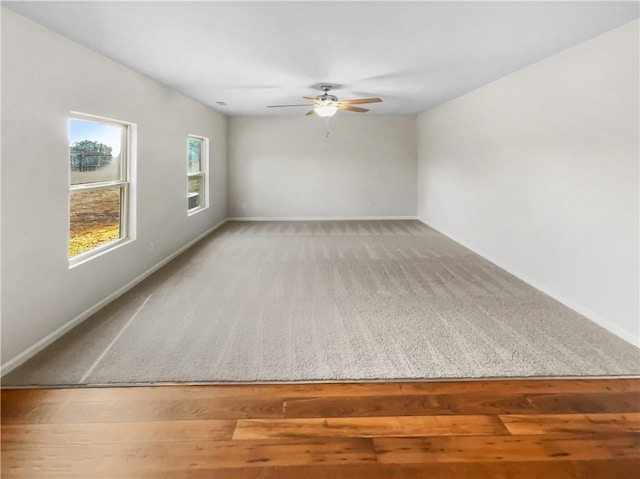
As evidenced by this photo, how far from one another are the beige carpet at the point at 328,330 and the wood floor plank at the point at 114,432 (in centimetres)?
39

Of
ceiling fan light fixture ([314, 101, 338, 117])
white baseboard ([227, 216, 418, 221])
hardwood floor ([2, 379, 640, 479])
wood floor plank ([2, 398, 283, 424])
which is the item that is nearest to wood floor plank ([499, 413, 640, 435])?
hardwood floor ([2, 379, 640, 479])

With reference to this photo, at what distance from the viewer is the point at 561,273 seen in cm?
356

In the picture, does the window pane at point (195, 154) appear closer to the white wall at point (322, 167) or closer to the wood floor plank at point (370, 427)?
the white wall at point (322, 167)

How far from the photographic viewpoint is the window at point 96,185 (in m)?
3.28

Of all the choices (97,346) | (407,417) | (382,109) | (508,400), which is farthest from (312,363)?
(382,109)

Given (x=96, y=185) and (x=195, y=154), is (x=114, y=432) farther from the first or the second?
(x=195, y=154)

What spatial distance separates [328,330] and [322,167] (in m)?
6.16

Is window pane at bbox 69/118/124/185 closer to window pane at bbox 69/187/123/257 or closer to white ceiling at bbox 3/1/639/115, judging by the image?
window pane at bbox 69/187/123/257

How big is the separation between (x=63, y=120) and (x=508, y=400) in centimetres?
353

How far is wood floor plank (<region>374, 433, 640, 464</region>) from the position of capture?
1.65 m

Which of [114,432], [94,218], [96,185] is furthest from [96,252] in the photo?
[114,432]

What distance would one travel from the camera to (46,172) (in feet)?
8.87

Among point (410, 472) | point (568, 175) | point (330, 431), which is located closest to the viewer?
point (410, 472)

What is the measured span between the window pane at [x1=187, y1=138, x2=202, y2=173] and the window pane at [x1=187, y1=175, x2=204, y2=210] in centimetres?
16
